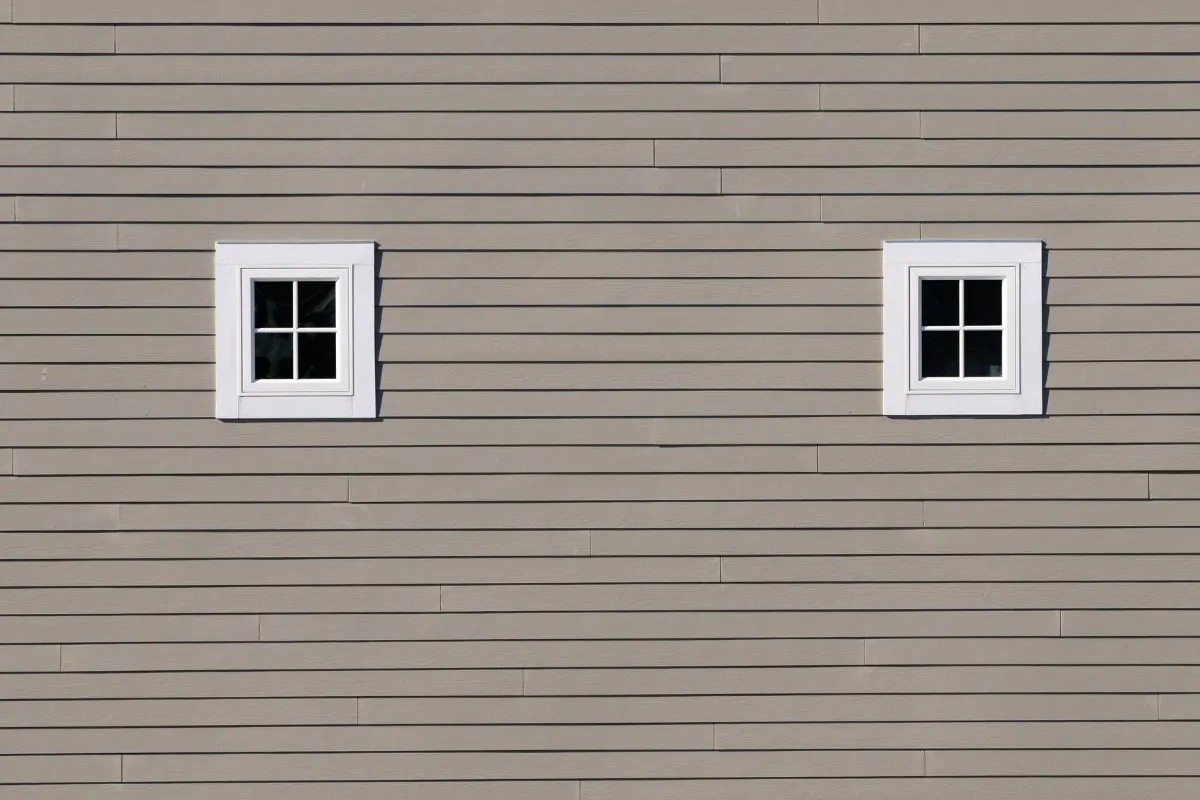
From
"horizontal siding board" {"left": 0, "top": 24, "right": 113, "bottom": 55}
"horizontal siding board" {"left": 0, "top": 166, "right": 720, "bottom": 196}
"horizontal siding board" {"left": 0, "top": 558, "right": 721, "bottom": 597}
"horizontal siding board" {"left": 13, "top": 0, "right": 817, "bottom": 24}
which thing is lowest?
"horizontal siding board" {"left": 0, "top": 558, "right": 721, "bottom": 597}

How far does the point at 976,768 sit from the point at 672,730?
1139 millimetres

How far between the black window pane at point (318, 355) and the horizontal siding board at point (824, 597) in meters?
0.93

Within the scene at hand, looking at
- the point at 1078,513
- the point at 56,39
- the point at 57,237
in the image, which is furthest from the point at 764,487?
the point at 56,39

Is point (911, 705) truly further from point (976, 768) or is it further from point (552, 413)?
point (552, 413)

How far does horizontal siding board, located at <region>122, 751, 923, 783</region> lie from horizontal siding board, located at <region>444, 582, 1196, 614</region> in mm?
551

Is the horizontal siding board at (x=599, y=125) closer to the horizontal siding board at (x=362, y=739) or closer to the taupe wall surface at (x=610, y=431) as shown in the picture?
the taupe wall surface at (x=610, y=431)

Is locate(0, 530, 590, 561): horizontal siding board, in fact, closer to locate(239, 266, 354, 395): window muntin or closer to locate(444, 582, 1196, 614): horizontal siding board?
locate(444, 582, 1196, 614): horizontal siding board

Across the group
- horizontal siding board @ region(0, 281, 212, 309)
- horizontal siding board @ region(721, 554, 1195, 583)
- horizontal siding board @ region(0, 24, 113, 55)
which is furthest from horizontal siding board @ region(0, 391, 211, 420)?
horizontal siding board @ region(721, 554, 1195, 583)

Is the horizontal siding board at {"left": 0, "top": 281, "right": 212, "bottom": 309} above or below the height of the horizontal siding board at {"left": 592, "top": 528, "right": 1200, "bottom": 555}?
above

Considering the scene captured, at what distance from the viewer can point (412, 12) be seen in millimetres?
3975

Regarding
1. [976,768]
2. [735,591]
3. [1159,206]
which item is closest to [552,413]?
[735,591]

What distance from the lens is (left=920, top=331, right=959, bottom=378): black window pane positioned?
403cm

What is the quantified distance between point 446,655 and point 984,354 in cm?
228

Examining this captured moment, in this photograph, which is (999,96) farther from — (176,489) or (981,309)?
(176,489)
